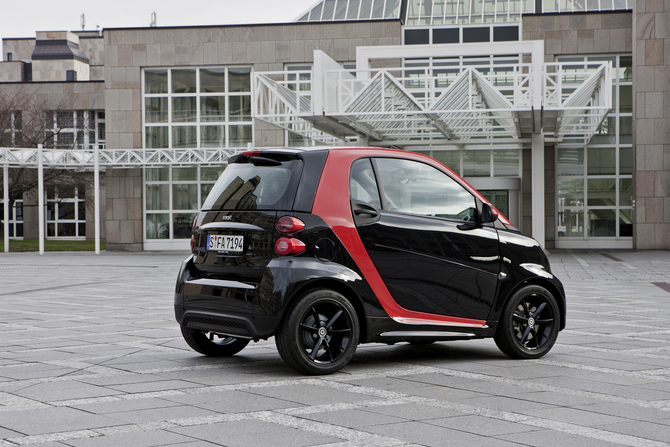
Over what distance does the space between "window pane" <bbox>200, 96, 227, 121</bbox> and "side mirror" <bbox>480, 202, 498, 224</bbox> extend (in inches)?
993

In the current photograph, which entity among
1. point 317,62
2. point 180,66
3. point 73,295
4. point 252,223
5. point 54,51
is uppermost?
point 54,51

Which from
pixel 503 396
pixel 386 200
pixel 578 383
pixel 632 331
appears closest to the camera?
pixel 503 396

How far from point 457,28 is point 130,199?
1366 centimetres

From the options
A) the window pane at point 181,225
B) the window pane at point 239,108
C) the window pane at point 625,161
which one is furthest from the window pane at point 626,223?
the window pane at point 181,225

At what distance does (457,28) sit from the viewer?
2978 cm

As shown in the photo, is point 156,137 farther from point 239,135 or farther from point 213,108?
point 239,135

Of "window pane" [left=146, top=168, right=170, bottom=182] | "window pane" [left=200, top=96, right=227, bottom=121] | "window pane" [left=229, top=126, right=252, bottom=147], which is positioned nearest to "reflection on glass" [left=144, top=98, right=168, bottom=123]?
"window pane" [left=200, top=96, right=227, bottom=121]

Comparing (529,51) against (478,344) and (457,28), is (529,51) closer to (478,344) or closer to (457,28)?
(457,28)

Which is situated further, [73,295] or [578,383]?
[73,295]

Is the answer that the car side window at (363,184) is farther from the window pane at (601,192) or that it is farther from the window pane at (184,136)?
the window pane at (184,136)

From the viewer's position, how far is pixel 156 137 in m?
31.0

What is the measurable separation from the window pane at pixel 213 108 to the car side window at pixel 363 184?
82.8ft

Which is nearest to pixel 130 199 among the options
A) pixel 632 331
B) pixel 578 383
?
pixel 632 331

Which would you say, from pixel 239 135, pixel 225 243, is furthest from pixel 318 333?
pixel 239 135
